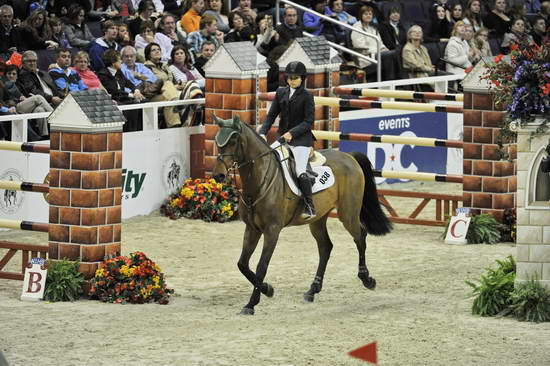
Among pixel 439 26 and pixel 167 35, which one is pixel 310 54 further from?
pixel 439 26

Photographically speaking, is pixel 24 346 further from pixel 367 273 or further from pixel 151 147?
pixel 151 147

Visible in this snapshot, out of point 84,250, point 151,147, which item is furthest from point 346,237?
point 84,250

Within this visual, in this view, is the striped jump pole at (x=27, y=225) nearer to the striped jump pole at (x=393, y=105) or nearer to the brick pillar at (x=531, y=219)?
the brick pillar at (x=531, y=219)

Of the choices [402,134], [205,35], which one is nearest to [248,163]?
[402,134]

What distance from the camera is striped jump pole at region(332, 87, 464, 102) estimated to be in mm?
16953

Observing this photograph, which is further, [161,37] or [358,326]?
[161,37]

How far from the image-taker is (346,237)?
1650 cm

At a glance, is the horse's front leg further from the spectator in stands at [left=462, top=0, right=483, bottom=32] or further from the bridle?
the spectator in stands at [left=462, top=0, right=483, bottom=32]

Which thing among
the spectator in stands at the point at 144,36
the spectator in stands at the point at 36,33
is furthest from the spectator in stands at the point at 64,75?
the spectator in stands at the point at 144,36

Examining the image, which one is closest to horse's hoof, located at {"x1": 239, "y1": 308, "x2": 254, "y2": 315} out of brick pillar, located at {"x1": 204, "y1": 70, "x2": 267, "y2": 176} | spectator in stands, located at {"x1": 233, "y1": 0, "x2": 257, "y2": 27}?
brick pillar, located at {"x1": 204, "y1": 70, "x2": 267, "y2": 176}

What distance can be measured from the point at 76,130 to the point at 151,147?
463 centimetres

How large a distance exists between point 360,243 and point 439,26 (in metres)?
12.4

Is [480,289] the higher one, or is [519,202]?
[519,202]

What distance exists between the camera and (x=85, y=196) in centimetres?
1310
